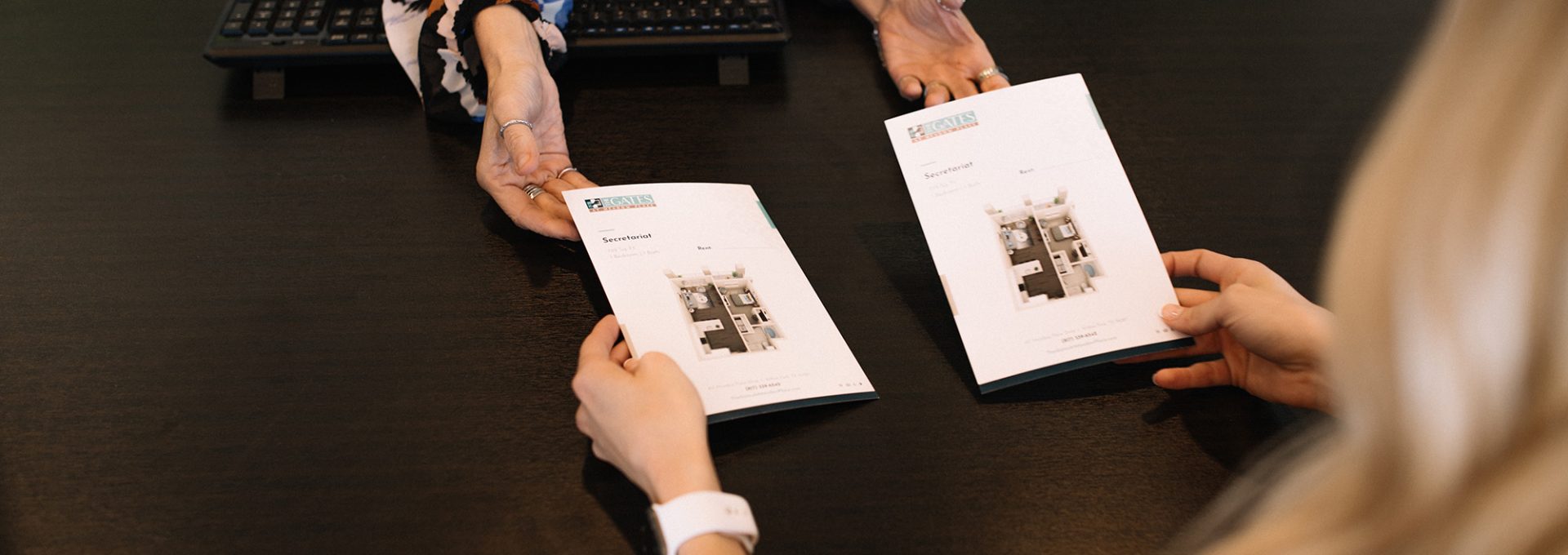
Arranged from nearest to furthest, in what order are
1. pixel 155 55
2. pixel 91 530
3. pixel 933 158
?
pixel 91 530 < pixel 933 158 < pixel 155 55

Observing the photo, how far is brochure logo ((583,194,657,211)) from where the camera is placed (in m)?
0.83

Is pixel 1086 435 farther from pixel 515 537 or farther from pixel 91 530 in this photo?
pixel 91 530

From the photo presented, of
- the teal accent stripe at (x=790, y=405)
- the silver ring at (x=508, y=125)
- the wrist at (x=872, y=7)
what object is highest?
the wrist at (x=872, y=7)

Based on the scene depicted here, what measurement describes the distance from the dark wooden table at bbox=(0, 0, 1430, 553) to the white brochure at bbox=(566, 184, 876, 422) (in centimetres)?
2

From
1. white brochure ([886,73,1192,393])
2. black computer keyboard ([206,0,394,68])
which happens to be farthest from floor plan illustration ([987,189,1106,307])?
black computer keyboard ([206,0,394,68])

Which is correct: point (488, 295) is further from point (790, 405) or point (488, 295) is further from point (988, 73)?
point (988, 73)

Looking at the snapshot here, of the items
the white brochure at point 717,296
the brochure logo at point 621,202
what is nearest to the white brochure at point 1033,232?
the white brochure at point 717,296

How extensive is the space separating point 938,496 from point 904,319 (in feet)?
0.56

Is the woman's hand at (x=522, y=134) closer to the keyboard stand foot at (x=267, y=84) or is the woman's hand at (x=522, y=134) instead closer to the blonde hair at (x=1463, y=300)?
the keyboard stand foot at (x=267, y=84)

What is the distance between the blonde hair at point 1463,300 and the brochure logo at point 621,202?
56 centimetres

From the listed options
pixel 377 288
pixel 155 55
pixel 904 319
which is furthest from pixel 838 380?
pixel 155 55

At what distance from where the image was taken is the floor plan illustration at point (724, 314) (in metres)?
0.75

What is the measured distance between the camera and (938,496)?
68 cm

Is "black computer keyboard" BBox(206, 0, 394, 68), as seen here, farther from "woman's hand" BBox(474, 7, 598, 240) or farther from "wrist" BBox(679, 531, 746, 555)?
"wrist" BBox(679, 531, 746, 555)
